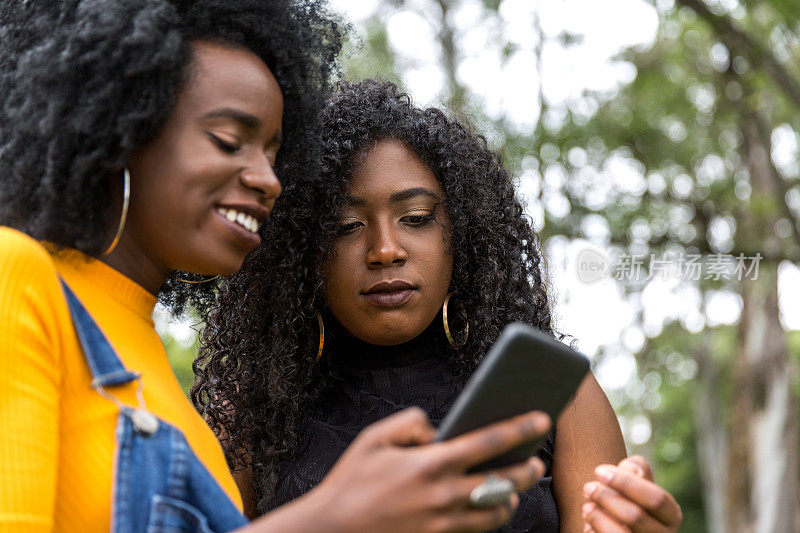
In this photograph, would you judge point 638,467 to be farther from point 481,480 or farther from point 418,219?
point 418,219

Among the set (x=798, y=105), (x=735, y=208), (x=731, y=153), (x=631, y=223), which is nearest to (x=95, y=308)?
(x=798, y=105)

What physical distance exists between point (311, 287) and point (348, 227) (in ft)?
0.96

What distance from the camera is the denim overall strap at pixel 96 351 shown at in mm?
1757

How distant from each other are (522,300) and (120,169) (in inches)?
66.9

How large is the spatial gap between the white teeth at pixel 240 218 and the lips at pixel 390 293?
2.57 ft

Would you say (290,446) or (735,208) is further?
(735,208)

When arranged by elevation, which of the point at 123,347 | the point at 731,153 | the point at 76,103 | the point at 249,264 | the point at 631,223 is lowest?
the point at 123,347

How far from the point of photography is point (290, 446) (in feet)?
9.68

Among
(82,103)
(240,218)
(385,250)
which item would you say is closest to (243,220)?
(240,218)

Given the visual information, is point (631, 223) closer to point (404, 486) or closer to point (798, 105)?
point (798, 105)

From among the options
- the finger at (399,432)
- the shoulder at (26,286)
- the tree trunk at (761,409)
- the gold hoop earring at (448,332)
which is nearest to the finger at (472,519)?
the finger at (399,432)

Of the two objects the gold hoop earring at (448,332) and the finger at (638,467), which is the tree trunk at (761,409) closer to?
the gold hoop earring at (448,332)

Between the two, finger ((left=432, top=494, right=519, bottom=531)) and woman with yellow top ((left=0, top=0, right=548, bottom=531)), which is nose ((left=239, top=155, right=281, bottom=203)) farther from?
finger ((left=432, top=494, right=519, bottom=531))

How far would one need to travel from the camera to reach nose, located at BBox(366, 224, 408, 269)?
9.23 ft
